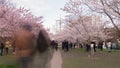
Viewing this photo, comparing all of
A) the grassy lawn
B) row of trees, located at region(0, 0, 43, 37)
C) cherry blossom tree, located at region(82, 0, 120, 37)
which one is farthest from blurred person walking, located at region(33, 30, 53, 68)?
row of trees, located at region(0, 0, 43, 37)

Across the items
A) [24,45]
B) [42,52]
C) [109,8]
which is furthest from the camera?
[109,8]

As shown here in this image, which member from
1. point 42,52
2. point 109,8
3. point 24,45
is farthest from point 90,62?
point 24,45

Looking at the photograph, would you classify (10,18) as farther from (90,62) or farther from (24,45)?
(24,45)

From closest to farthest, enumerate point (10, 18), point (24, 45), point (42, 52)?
1. point (24, 45)
2. point (42, 52)
3. point (10, 18)

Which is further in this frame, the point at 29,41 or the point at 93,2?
the point at 93,2

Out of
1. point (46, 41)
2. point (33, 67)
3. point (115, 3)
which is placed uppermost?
point (115, 3)

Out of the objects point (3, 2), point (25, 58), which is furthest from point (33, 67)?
point (3, 2)

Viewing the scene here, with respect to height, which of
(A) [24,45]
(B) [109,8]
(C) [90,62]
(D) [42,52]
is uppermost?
(B) [109,8]

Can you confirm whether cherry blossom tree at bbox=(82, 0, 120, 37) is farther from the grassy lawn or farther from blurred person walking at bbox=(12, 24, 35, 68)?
blurred person walking at bbox=(12, 24, 35, 68)

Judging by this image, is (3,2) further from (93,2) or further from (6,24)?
(93,2)

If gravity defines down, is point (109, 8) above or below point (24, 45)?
above

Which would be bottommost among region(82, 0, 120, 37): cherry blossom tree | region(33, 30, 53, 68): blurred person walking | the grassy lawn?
the grassy lawn

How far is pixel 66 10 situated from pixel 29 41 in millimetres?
26926

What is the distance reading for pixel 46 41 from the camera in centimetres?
921
